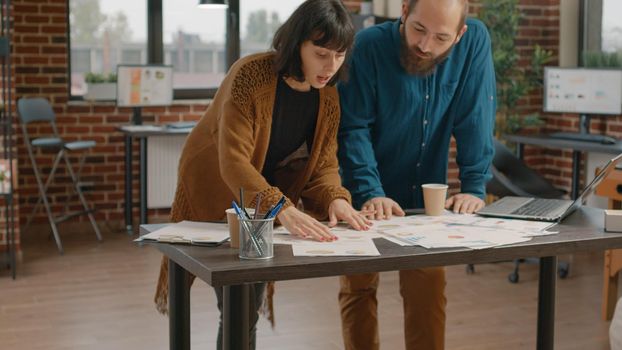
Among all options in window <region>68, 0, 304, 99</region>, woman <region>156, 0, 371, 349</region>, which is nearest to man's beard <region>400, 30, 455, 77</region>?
woman <region>156, 0, 371, 349</region>

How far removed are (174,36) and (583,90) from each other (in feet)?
9.82

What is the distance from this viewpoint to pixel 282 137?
2.53 metres

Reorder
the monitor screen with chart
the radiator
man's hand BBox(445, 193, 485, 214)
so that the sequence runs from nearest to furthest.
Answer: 1. man's hand BBox(445, 193, 485, 214)
2. the monitor screen with chart
3. the radiator

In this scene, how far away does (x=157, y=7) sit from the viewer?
6.86 meters

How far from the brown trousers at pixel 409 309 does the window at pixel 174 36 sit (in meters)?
4.30

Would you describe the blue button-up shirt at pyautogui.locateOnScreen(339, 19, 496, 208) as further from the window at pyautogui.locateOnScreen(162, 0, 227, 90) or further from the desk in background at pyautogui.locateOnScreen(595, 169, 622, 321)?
the window at pyautogui.locateOnScreen(162, 0, 227, 90)

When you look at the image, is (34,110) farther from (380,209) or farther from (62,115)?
(380,209)

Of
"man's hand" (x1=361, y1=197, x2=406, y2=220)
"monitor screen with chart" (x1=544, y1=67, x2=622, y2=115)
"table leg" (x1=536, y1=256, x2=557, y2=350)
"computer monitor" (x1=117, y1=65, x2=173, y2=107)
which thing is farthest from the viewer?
"computer monitor" (x1=117, y1=65, x2=173, y2=107)

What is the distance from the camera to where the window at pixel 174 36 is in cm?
668

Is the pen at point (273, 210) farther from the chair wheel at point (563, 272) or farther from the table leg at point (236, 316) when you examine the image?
the chair wheel at point (563, 272)

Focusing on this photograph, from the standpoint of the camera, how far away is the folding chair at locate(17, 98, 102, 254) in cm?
599

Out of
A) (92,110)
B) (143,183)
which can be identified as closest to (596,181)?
(143,183)

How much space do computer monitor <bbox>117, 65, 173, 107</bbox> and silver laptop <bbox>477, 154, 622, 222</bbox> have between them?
4.18 m

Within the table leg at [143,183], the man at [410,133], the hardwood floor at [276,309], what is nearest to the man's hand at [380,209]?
the man at [410,133]
